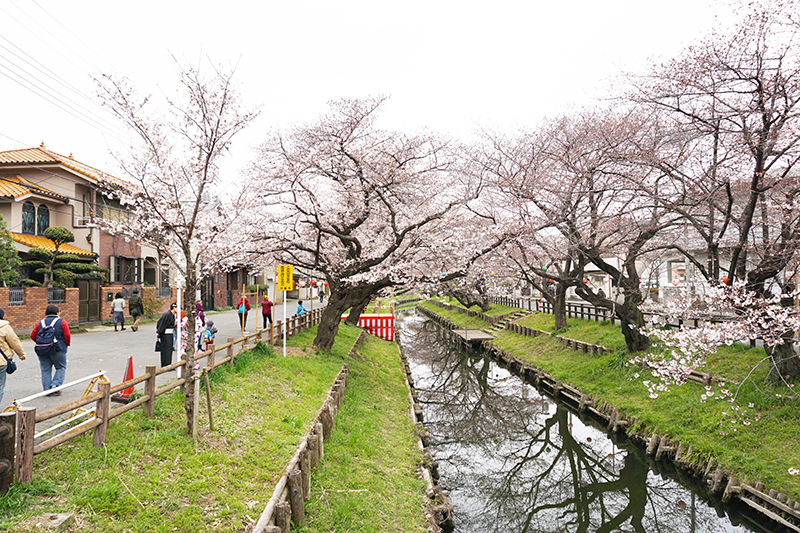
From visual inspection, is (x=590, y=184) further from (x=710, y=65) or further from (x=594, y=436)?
(x=594, y=436)

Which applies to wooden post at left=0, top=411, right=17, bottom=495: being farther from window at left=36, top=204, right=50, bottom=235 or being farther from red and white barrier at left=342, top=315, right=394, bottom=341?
red and white barrier at left=342, top=315, right=394, bottom=341

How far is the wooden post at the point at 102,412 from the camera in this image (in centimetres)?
545

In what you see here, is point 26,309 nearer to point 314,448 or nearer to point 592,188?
point 314,448

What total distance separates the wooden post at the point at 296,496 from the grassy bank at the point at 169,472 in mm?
320

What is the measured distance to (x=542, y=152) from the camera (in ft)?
50.3

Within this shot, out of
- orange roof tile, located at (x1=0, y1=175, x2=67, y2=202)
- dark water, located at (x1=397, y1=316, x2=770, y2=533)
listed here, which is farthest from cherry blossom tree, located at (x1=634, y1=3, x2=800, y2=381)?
orange roof tile, located at (x1=0, y1=175, x2=67, y2=202)

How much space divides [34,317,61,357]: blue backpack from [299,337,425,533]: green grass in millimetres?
5055

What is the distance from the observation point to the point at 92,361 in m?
11.7

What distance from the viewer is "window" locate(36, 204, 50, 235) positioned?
22.7m

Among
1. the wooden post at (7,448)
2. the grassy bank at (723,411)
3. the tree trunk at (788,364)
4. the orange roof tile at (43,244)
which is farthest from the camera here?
the orange roof tile at (43,244)

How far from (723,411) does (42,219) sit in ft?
95.6

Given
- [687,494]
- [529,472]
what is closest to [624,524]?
[687,494]

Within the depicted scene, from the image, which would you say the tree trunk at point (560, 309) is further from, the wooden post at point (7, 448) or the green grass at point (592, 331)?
the wooden post at point (7, 448)

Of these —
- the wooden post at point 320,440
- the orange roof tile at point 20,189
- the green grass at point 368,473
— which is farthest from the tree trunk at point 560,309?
the orange roof tile at point 20,189
